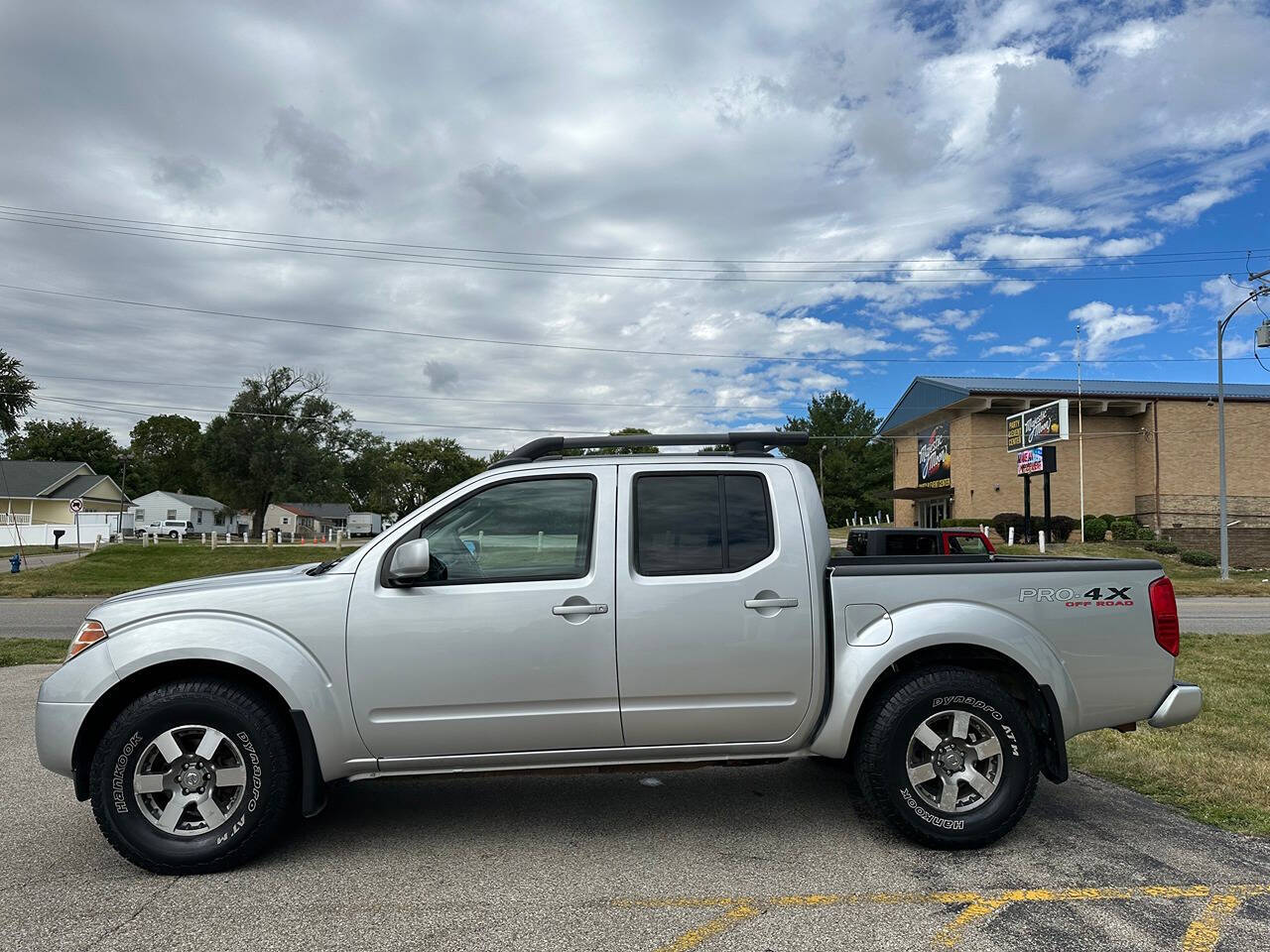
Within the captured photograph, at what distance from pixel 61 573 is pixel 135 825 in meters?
29.6

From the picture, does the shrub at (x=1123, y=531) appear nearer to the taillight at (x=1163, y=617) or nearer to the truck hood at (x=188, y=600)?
the taillight at (x=1163, y=617)

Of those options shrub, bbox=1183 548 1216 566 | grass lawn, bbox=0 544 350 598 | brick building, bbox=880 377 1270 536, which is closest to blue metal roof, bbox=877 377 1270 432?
brick building, bbox=880 377 1270 536

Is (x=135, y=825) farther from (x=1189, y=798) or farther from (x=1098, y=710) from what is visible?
(x=1189, y=798)

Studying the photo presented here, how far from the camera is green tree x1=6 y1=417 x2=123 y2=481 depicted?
89.8 m

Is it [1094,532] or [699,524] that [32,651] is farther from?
[1094,532]

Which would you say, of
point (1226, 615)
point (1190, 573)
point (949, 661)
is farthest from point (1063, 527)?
point (949, 661)

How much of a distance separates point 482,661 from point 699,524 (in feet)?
4.11

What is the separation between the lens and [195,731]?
3986 mm

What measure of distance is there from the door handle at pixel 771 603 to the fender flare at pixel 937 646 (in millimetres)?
294

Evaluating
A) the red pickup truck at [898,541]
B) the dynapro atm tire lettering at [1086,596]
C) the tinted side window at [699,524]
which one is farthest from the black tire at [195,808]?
the red pickup truck at [898,541]

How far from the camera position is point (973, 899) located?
359 cm

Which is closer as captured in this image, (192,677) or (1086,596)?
(192,677)

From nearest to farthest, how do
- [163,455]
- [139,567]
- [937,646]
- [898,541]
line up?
1. [937,646]
2. [898,541]
3. [139,567]
4. [163,455]

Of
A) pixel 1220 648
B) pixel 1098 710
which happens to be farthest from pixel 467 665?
pixel 1220 648
